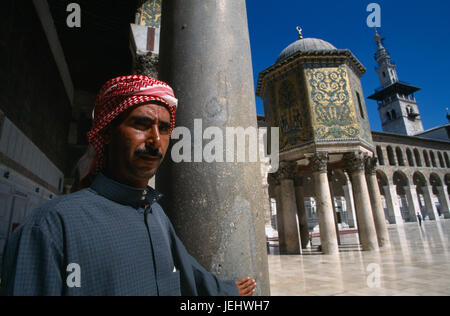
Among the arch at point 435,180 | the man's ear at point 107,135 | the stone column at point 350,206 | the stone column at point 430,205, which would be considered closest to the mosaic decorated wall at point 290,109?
the man's ear at point 107,135

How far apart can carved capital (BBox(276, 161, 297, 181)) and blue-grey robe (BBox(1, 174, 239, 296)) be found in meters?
8.88

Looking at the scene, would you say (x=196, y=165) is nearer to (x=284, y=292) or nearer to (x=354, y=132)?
(x=284, y=292)

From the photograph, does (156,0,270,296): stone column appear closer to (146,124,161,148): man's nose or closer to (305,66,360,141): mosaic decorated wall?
(146,124,161,148): man's nose

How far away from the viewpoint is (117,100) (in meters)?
0.95

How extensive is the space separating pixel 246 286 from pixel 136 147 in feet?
2.45

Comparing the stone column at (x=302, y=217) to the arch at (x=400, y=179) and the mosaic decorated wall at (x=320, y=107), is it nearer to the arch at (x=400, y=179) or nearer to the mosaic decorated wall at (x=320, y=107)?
the mosaic decorated wall at (x=320, y=107)

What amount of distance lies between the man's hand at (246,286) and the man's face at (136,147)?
60 cm

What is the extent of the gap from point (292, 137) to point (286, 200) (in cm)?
235

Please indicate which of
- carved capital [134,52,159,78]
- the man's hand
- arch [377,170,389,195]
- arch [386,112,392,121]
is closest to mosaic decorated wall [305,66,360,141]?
carved capital [134,52,159,78]

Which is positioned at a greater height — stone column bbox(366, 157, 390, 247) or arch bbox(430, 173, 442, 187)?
arch bbox(430, 173, 442, 187)

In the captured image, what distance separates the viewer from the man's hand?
42.9 inches

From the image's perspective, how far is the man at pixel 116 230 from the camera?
614 millimetres

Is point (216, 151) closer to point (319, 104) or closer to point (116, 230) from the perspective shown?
point (116, 230)

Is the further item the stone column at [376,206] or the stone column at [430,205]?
the stone column at [430,205]
